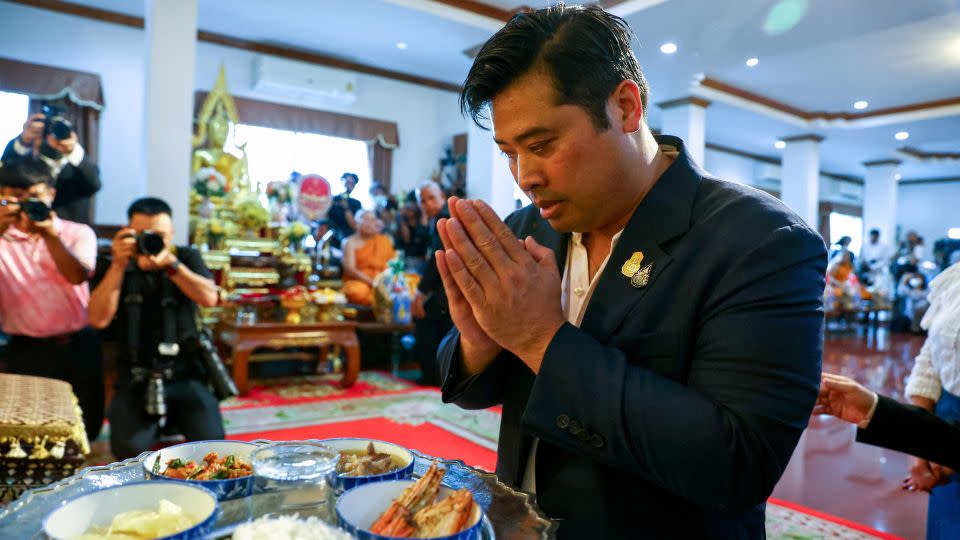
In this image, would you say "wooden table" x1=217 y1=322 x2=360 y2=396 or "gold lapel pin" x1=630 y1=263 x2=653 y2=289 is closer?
"gold lapel pin" x1=630 y1=263 x2=653 y2=289

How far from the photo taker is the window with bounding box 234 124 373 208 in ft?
26.5

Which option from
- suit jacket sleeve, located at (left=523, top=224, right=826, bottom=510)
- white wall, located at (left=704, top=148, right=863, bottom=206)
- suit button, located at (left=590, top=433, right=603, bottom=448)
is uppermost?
white wall, located at (left=704, top=148, right=863, bottom=206)

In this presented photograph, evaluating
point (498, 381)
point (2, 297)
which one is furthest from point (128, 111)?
point (498, 381)

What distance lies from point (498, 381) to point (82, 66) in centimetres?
738

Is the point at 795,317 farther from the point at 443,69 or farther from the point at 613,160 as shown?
the point at 443,69

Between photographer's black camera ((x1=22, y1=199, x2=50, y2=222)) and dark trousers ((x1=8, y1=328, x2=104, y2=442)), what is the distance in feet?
2.05

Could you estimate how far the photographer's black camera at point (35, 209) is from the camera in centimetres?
245

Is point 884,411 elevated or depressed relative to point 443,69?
depressed

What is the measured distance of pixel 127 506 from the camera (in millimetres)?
765

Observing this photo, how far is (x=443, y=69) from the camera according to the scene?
27.1 ft

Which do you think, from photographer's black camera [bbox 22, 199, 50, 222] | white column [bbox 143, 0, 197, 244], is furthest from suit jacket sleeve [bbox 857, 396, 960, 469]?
white column [bbox 143, 0, 197, 244]

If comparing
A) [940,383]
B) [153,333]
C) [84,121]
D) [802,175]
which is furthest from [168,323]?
[802,175]

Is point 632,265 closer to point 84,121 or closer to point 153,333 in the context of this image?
point 153,333

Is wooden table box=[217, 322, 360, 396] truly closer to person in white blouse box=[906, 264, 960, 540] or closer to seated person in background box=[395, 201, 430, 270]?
seated person in background box=[395, 201, 430, 270]
